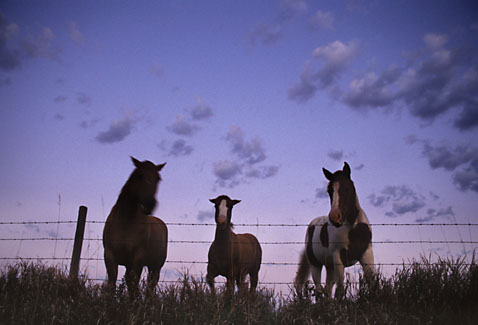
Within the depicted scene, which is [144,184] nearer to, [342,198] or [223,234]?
[223,234]

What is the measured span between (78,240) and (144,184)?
1986mm

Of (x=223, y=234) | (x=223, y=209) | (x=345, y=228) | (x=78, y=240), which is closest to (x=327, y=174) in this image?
(x=345, y=228)

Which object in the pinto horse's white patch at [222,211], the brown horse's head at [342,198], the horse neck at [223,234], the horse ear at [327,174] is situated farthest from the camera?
the horse neck at [223,234]

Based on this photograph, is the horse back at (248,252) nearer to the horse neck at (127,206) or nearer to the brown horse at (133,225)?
the brown horse at (133,225)

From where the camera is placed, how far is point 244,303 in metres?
5.54

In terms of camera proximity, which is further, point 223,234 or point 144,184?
point 223,234

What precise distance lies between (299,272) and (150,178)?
15.7ft

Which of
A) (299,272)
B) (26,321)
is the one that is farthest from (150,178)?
(299,272)

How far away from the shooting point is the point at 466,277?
6246 mm

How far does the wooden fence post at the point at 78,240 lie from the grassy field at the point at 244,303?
1.50 meters

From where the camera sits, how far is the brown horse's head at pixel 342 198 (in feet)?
24.0

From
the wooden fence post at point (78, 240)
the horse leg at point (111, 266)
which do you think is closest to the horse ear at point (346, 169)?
the horse leg at point (111, 266)

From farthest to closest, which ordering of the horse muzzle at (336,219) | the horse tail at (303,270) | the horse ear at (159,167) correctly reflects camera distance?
1. the horse tail at (303,270)
2. the horse ear at (159,167)
3. the horse muzzle at (336,219)

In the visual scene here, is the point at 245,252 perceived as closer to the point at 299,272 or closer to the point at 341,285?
the point at 299,272
